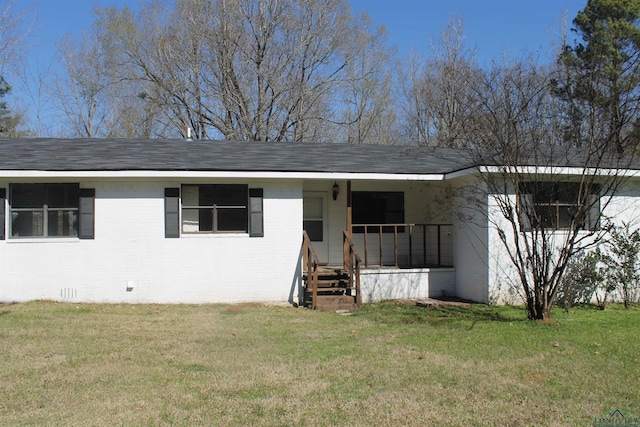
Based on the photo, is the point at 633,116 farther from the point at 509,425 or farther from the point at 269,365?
the point at 269,365

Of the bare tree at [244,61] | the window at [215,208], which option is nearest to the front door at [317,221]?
the window at [215,208]

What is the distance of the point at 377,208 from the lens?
12664 mm

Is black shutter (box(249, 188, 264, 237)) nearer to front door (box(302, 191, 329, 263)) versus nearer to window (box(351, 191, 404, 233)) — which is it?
front door (box(302, 191, 329, 263))

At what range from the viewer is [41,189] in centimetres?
1049

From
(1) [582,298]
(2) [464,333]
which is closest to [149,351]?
(2) [464,333]

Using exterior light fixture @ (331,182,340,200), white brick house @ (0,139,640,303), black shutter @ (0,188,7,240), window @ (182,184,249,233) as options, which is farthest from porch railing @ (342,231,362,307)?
black shutter @ (0,188,7,240)

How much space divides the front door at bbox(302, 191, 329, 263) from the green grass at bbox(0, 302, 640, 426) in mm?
3641

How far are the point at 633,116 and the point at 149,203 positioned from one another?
8.55 metres

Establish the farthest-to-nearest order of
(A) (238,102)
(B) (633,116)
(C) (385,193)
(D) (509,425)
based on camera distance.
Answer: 1. (A) (238,102)
2. (C) (385,193)
3. (B) (633,116)
4. (D) (509,425)

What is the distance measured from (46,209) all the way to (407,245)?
795 cm

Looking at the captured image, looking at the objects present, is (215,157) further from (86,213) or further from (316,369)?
(316,369)

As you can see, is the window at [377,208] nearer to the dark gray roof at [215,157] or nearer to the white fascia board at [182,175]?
the dark gray roof at [215,157]

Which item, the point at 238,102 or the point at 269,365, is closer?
the point at 269,365

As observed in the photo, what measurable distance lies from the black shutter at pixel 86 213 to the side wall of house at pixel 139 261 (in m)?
0.10
